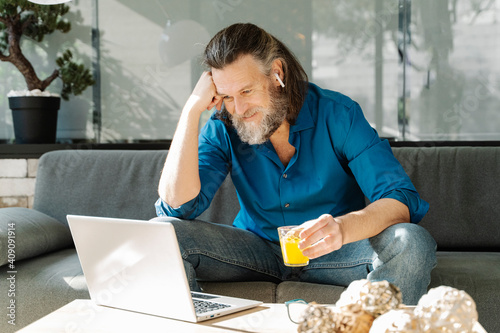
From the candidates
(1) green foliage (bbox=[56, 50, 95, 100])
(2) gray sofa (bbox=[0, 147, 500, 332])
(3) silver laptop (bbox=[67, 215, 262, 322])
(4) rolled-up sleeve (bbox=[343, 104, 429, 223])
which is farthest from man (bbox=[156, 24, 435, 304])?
(1) green foliage (bbox=[56, 50, 95, 100])

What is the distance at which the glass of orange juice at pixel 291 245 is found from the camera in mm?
1435

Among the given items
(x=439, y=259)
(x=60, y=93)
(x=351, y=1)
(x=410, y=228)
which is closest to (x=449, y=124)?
(x=351, y=1)

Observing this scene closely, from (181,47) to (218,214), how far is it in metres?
1.31

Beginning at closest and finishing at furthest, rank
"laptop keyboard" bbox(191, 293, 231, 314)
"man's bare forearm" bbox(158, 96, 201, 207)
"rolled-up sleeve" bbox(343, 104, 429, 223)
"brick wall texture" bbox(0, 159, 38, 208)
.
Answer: "laptop keyboard" bbox(191, 293, 231, 314) < "rolled-up sleeve" bbox(343, 104, 429, 223) < "man's bare forearm" bbox(158, 96, 201, 207) < "brick wall texture" bbox(0, 159, 38, 208)

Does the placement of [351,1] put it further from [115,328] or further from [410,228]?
[115,328]

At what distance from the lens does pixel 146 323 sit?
3.99ft

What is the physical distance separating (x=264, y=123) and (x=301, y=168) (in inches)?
7.9

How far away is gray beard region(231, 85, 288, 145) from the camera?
193cm

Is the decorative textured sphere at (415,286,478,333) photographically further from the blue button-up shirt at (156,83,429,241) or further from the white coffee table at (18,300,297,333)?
the blue button-up shirt at (156,83,429,241)

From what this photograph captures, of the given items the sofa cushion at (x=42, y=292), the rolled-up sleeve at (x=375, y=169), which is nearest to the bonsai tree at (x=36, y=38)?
the sofa cushion at (x=42, y=292)

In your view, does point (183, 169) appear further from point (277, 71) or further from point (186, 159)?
point (277, 71)

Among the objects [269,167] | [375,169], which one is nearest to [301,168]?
[269,167]

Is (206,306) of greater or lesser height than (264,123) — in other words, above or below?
below

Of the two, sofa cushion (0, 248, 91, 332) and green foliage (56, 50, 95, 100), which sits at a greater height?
green foliage (56, 50, 95, 100)
